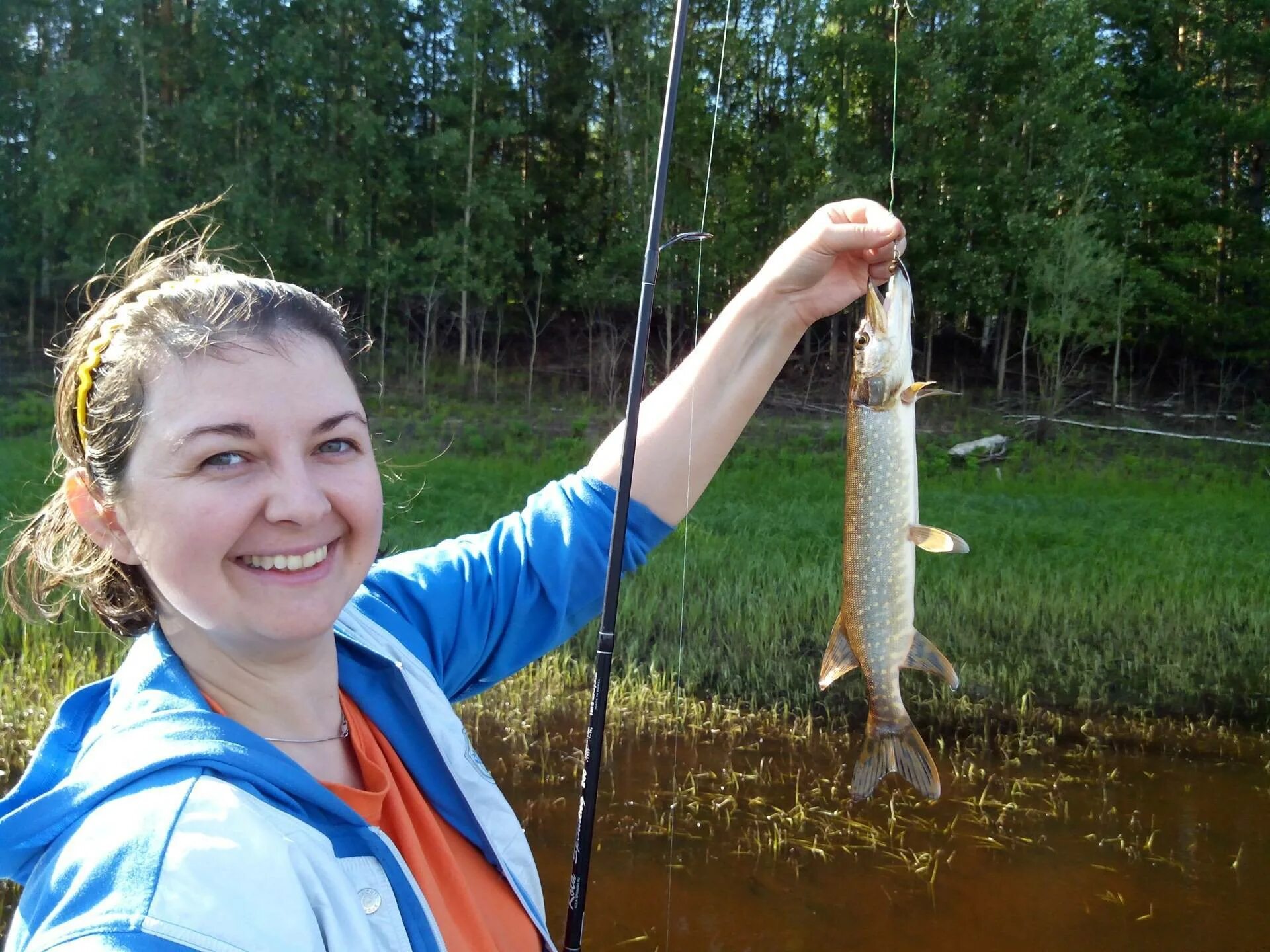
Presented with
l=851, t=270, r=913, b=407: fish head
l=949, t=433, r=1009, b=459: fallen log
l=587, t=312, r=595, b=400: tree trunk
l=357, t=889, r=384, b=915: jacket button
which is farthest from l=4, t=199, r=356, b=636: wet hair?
l=587, t=312, r=595, b=400: tree trunk

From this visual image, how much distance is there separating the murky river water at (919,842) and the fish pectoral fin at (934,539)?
212 cm

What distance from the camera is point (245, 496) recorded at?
1212mm

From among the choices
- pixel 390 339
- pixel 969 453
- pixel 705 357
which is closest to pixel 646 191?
pixel 390 339

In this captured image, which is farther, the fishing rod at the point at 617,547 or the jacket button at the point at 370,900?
the fishing rod at the point at 617,547

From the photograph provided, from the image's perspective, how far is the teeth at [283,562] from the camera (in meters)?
1.24

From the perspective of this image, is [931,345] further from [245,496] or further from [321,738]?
[245,496]

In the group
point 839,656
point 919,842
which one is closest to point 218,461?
point 839,656

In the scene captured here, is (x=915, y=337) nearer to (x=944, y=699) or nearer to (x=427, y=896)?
(x=944, y=699)

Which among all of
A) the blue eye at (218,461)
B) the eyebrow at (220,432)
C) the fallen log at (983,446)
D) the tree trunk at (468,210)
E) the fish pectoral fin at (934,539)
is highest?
the tree trunk at (468,210)

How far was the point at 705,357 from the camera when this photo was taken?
1899mm

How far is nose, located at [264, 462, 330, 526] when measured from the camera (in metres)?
1.22

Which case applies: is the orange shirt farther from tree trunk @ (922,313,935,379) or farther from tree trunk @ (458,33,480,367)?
tree trunk @ (458,33,480,367)

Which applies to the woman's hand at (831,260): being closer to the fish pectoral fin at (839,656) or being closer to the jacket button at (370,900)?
the fish pectoral fin at (839,656)

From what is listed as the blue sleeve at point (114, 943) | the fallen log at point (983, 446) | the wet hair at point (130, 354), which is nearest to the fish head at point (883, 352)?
the wet hair at point (130, 354)
